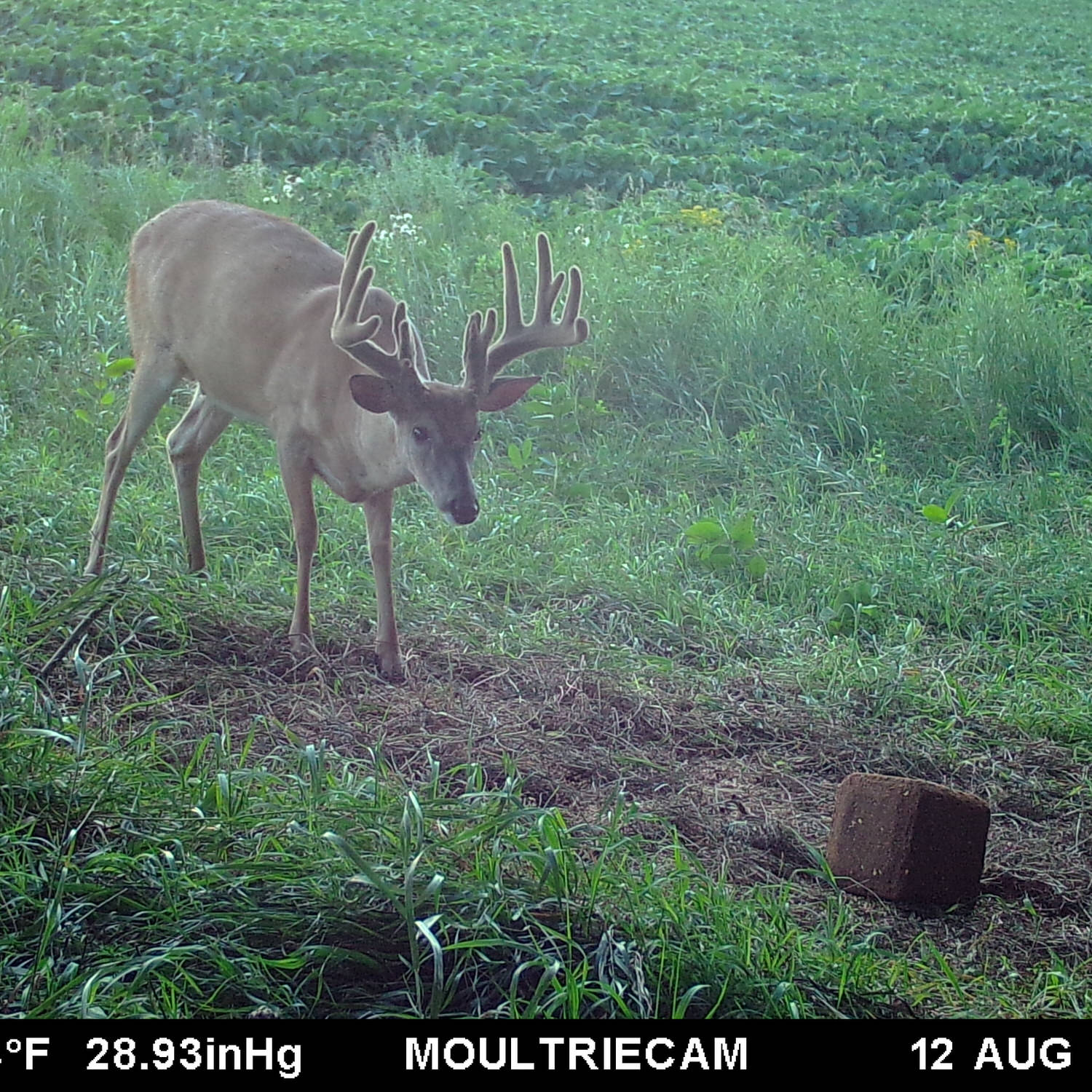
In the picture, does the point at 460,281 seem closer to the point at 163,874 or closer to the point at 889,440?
the point at 889,440

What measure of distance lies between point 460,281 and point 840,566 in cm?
295

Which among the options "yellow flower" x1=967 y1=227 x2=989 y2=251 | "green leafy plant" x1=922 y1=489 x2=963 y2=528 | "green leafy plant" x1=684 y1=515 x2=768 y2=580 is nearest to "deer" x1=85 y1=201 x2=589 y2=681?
"green leafy plant" x1=684 y1=515 x2=768 y2=580

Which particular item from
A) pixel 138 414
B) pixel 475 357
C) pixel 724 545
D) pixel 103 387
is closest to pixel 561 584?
pixel 724 545

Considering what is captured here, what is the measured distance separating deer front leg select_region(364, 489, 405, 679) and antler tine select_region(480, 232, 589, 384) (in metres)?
0.56

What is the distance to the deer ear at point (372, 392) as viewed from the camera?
395 centimetres

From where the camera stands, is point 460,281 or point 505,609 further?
point 460,281

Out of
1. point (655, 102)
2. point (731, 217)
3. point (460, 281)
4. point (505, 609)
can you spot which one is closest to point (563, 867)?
point (505, 609)

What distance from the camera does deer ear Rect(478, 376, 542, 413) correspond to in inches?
167

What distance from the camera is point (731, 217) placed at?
9109 millimetres

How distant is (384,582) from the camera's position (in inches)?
173

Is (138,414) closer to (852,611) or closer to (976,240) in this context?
(852,611)

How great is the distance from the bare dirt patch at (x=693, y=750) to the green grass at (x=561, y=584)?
20mm

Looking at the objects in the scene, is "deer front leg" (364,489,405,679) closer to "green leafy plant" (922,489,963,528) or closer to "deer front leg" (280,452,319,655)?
"deer front leg" (280,452,319,655)

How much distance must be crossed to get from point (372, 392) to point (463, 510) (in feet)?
1.40
